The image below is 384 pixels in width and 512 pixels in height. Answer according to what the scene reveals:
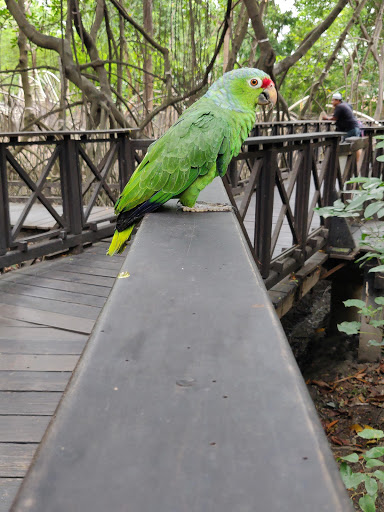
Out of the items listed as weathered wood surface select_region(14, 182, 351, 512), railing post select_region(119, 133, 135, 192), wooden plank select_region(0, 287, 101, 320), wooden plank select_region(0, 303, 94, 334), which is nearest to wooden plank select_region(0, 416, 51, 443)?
wooden plank select_region(0, 303, 94, 334)

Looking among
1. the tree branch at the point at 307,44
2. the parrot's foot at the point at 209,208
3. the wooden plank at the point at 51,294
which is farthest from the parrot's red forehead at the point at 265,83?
→ the tree branch at the point at 307,44

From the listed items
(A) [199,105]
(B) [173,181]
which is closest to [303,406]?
(B) [173,181]

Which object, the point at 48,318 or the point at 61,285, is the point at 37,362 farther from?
the point at 61,285

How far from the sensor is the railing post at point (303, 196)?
4.49 metres

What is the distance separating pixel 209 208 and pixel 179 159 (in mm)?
267

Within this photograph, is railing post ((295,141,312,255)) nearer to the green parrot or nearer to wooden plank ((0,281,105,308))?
wooden plank ((0,281,105,308))

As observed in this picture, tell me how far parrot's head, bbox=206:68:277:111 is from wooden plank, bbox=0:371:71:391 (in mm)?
1636

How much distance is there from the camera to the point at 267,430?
21.6 inches

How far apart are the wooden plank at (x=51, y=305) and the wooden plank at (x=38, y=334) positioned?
266mm

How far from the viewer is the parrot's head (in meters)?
2.54

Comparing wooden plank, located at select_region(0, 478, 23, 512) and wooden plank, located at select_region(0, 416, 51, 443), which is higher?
wooden plank, located at select_region(0, 478, 23, 512)

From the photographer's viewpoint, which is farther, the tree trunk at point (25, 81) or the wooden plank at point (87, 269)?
the tree trunk at point (25, 81)

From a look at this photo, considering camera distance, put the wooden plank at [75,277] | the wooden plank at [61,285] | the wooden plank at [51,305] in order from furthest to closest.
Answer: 1. the wooden plank at [75,277]
2. the wooden plank at [61,285]
3. the wooden plank at [51,305]

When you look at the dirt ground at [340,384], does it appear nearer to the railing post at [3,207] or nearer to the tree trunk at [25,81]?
the railing post at [3,207]
